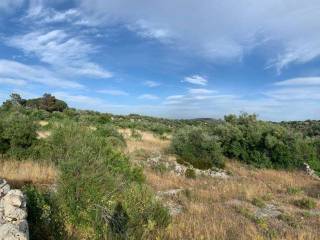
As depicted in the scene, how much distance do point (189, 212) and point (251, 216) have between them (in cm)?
159

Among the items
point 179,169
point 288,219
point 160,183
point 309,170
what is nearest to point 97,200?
point 288,219

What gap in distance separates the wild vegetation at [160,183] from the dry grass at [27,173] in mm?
31

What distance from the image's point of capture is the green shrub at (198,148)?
63.8 ft

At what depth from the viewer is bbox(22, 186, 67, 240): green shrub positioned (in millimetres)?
5844

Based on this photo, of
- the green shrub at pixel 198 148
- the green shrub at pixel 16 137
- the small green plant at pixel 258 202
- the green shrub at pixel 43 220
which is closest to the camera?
the green shrub at pixel 43 220

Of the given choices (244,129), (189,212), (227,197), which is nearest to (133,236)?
(189,212)

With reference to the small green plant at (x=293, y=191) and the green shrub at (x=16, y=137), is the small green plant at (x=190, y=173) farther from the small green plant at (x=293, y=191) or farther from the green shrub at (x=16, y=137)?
the green shrub at (x=16, y=137)

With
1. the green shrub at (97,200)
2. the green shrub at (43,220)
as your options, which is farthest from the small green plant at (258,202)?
the green shrub at (43,220)

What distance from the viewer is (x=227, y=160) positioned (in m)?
21.9

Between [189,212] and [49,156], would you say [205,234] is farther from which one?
[49,156]

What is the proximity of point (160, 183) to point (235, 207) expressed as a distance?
3.57 meters

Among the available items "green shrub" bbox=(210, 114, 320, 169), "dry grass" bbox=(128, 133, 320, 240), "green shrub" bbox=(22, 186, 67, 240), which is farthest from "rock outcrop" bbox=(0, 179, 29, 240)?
"green shrub" bbox=(210, 114, 320, 169)

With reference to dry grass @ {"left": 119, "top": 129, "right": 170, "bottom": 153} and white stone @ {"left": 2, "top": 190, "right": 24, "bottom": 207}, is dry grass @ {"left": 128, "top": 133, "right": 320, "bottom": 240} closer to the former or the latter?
white stone @ {"left": 2, "top": 190, "right": 24, "bottom": 207}

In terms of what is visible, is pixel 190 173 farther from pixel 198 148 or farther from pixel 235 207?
pixel 235 207
